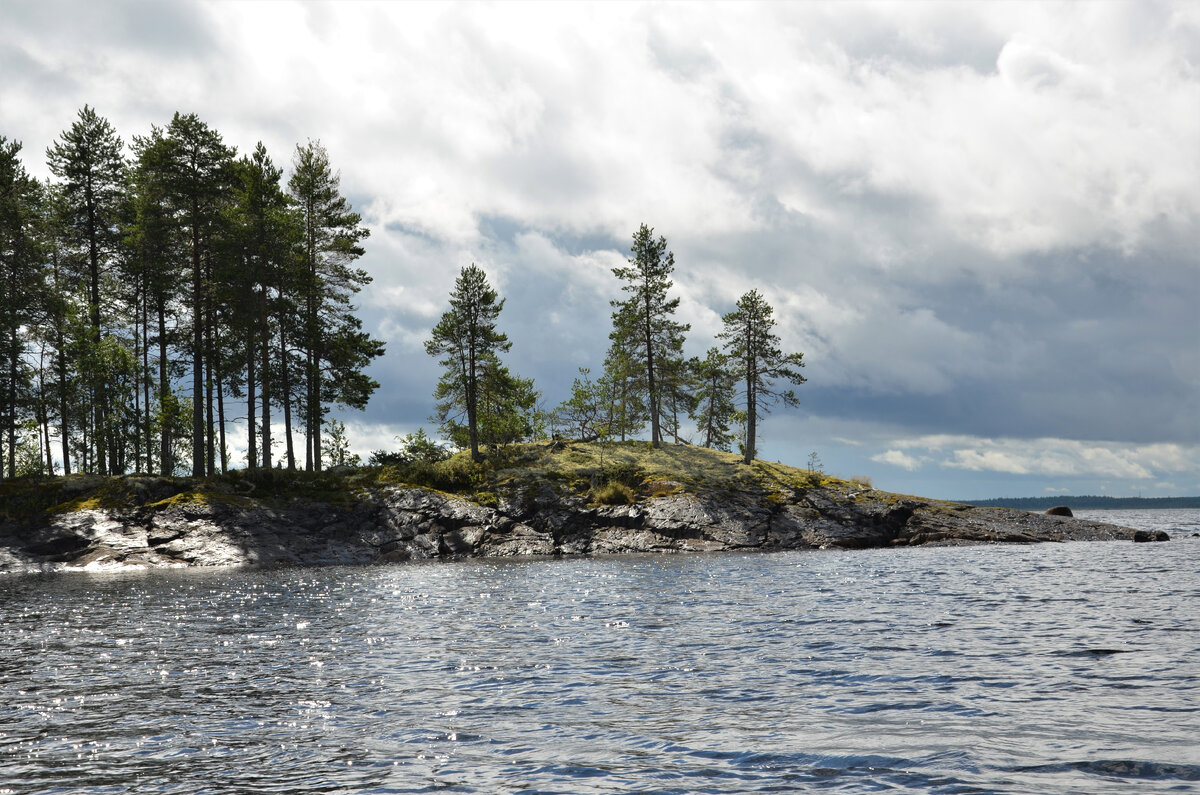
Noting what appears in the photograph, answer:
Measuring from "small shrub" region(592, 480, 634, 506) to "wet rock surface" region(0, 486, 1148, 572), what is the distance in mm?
703

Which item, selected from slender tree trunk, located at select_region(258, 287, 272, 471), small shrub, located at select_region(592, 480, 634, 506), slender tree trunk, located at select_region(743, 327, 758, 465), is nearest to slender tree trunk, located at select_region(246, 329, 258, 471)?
slender tree trunk, located at select_region(258, 287, 272, 471)

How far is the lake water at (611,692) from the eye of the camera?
8.09 m

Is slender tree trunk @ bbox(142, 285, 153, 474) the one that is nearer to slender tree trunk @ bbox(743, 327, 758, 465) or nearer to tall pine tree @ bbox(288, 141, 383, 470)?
tall pine tree @ bbox(288, 141, 383, 470)

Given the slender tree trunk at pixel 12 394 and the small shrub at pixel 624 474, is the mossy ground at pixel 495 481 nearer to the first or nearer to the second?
the small shrub at pixel 624 474

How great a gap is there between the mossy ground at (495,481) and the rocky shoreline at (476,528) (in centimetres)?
64

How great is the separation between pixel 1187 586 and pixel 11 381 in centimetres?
5806

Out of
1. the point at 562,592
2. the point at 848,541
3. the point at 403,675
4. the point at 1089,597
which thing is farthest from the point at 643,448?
the point at 403,675

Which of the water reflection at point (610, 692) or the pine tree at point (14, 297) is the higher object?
the pine tree at point (14, 297)

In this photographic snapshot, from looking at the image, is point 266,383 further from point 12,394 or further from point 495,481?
point 495,481

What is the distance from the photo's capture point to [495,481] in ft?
171

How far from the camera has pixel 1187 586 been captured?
2428 centimetres

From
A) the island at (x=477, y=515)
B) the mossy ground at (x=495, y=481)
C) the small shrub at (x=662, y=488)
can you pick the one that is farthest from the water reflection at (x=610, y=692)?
the small shrub at (x=662, y=488)

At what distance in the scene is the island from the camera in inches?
1612

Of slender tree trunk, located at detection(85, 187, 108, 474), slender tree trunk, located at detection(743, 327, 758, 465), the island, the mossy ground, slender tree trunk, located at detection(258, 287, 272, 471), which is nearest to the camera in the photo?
the island
